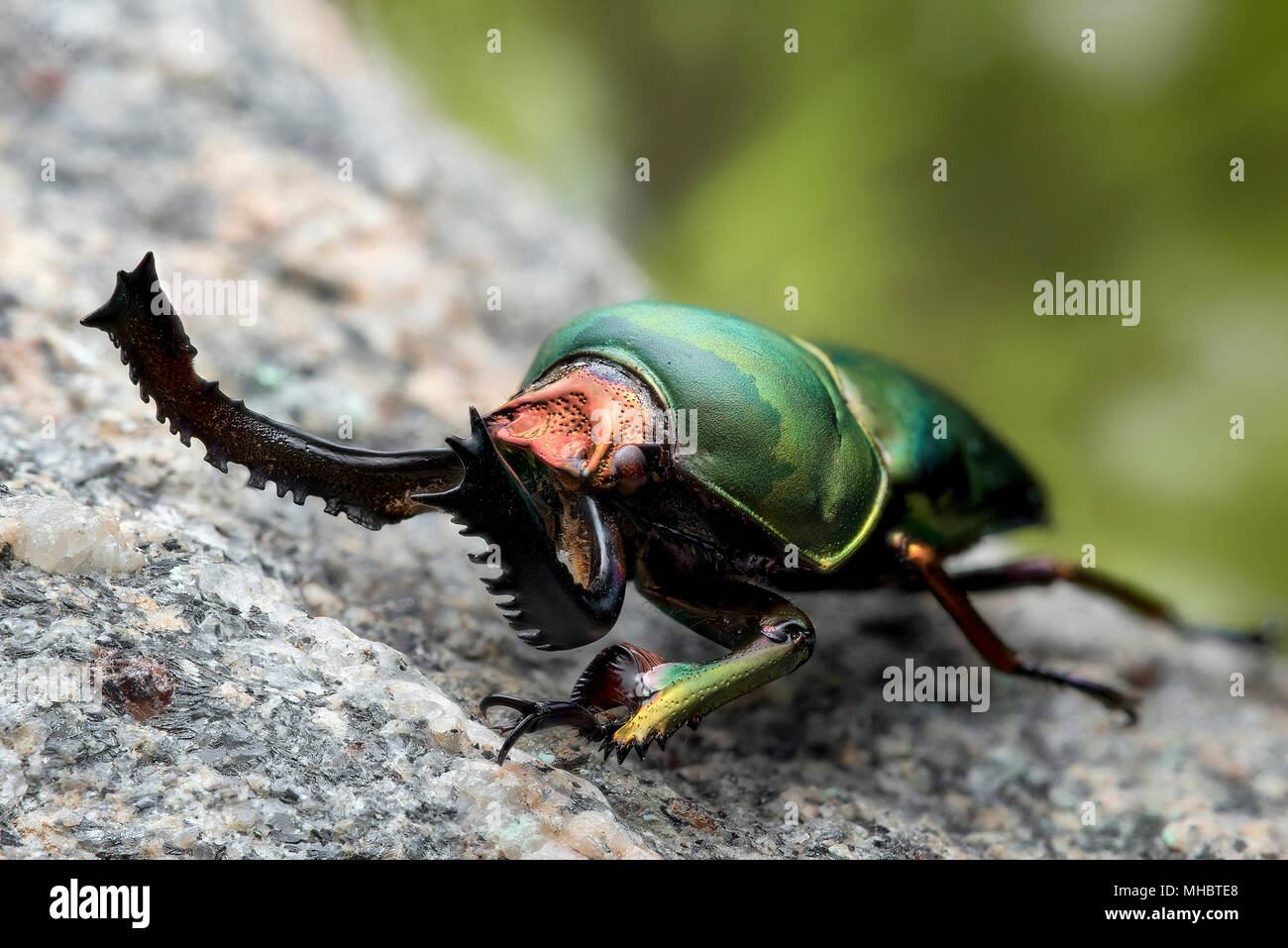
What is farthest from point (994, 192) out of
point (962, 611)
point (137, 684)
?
point (137, 684)

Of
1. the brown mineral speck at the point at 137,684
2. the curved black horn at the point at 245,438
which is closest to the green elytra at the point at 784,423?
the curved black horn at the point at 245,438

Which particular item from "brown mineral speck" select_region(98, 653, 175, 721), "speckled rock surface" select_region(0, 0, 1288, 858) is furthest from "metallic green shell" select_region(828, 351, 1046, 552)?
"brown mineral speck" select_region(98, 653, 175, 721)

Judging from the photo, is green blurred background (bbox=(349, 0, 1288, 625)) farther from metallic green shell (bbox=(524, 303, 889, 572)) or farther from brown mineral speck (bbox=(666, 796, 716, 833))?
brown mineral speck (bbox=(666, 796, 716, 833))

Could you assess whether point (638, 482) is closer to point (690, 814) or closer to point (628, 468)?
point (628, 468)

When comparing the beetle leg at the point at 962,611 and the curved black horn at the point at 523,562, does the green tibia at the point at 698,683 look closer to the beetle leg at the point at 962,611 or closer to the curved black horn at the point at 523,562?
the curved black horn at the point at 523,562
